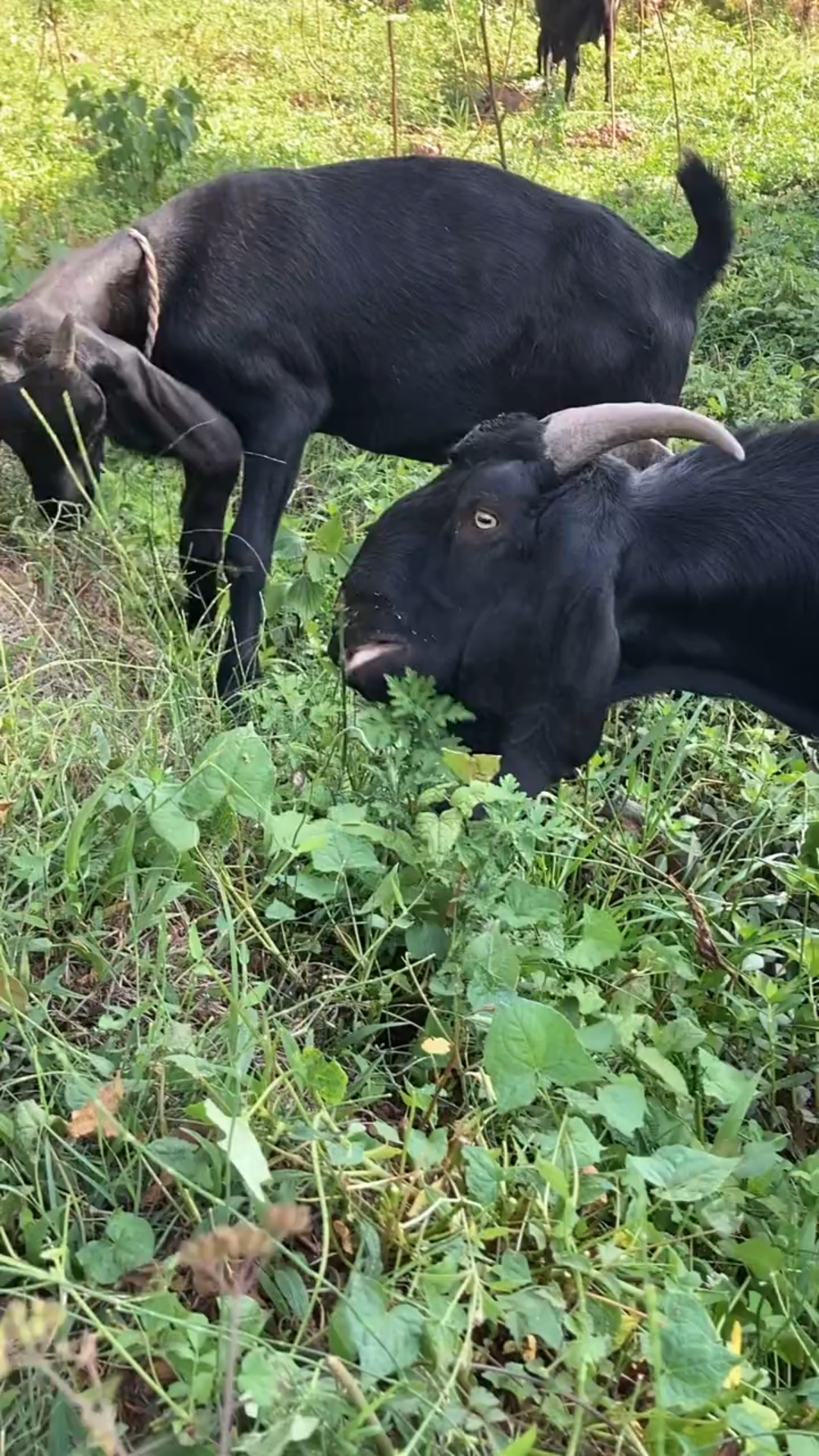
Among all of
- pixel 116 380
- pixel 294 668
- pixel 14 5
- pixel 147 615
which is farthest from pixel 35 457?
pixel 14 5

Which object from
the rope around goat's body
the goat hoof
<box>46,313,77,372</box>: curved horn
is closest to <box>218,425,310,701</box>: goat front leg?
the goat hoof

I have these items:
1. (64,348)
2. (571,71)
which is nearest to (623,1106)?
(64,348)

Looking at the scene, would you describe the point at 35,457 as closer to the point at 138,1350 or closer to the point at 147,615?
the point at 147,615

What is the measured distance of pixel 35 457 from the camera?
11.6 ft

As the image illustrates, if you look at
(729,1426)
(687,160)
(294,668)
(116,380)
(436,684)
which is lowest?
(294,668)

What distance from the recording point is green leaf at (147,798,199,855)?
6.99 ft

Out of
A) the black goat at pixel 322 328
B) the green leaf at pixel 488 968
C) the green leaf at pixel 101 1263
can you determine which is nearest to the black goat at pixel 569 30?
A: the black goat at pixel 322 328

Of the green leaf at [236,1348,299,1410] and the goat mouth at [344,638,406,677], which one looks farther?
the goat mouth at [344,638,406,677]

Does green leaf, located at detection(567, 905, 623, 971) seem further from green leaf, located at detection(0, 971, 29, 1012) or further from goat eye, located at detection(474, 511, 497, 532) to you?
green leaf, located at detection(0, 971, 29, 1012)

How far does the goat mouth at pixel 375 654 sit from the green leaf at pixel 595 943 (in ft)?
2.25

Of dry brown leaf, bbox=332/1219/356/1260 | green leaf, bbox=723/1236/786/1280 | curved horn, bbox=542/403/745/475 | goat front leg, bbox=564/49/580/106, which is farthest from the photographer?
goat front leg, bbox=564/49/580/106

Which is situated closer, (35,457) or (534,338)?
(35,457)

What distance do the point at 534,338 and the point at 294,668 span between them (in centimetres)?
147

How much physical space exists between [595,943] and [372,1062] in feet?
1.54
